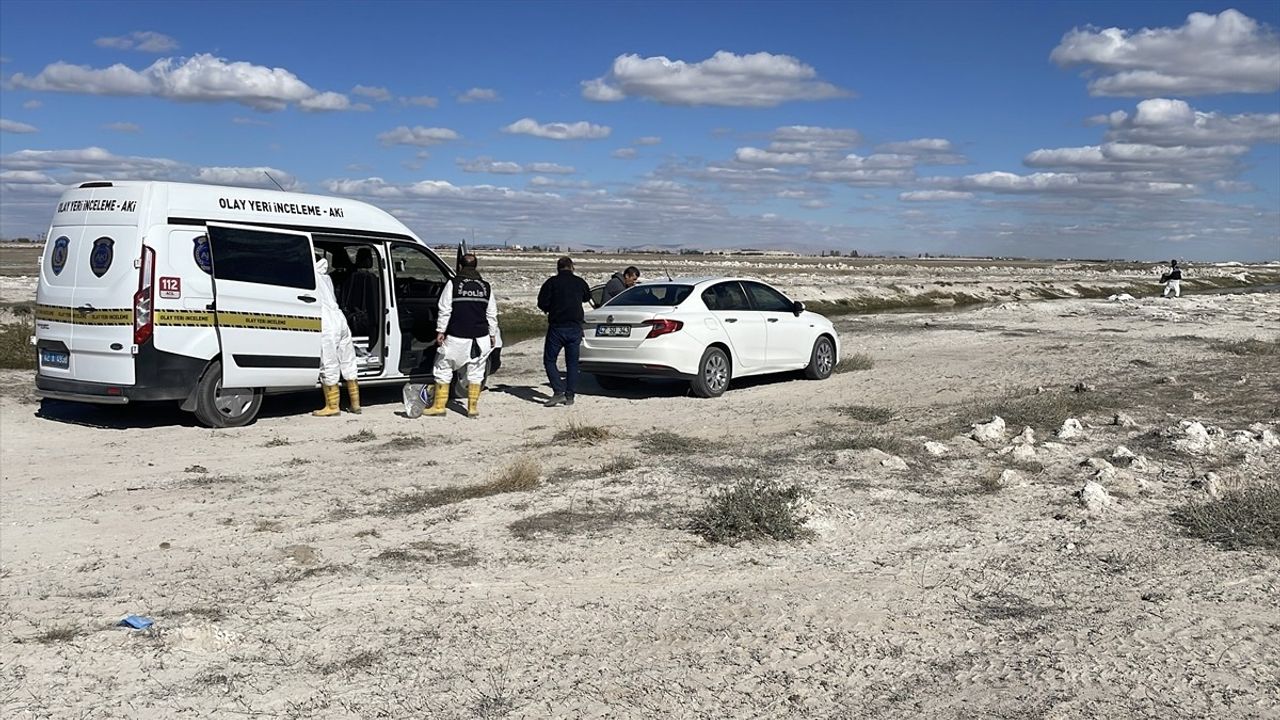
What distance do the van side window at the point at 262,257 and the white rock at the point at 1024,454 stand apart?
7.56 metres

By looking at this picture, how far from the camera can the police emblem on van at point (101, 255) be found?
10.5m

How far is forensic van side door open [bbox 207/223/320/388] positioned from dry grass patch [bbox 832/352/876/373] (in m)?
8.15

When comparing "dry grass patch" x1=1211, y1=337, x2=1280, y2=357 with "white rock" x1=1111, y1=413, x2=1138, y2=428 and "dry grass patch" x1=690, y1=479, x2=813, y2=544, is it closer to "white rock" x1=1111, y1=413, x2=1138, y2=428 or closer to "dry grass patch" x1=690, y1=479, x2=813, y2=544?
"white rock" x1=1111, y1=413, x2=1138, y2=428

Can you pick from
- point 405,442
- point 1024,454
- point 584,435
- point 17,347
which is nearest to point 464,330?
point 405,442

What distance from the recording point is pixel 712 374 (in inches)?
544

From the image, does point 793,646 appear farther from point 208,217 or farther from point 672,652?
point 208,217

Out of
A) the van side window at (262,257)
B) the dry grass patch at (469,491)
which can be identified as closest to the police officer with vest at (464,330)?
the van side window at (262,257)

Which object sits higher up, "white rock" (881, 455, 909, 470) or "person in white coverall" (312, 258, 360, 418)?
"person in white coverall" (312, 258, 360, 418)

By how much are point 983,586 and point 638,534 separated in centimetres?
219

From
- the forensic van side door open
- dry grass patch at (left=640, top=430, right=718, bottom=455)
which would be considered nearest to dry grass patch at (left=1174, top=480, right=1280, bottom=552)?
dry grass patch at (left=640, top=430, right=718, bottom=455)

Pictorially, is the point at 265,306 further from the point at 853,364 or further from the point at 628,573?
the point at 853,364

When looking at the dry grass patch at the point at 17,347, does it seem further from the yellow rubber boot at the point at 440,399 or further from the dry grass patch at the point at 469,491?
the dry grass patch at the point at 469,491

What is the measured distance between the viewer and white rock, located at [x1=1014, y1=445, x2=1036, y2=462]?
9.12 metres

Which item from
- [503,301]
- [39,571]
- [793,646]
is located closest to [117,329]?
[39,571]
